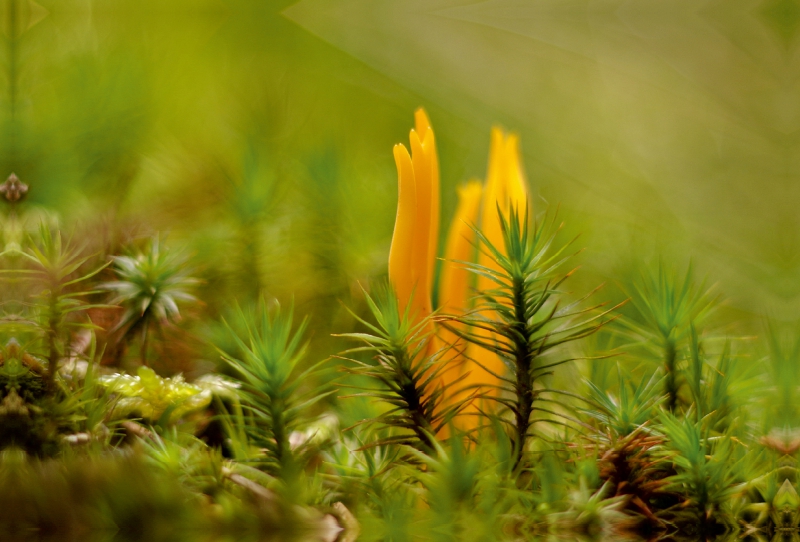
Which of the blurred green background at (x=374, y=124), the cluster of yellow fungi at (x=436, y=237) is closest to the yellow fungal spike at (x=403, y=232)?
the cluster of yellow fungi at (x=436, y=237)

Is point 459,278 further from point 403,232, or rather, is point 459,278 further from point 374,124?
point 374,124

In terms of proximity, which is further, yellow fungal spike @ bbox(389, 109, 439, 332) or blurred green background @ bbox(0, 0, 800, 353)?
blurred green background @ bbox(0, 0, 800, 353)

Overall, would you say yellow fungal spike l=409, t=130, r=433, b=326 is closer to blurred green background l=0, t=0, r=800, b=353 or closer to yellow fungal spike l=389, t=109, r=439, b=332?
yellow fungal spike l=389, t=109, r=439, b=332

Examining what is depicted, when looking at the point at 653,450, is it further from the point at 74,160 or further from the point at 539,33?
the point at 539,33

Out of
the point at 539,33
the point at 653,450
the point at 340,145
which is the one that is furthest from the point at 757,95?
the point at 653,450

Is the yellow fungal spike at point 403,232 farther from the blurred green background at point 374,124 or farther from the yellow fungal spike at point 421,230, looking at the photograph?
the blurred green background at point 374,124

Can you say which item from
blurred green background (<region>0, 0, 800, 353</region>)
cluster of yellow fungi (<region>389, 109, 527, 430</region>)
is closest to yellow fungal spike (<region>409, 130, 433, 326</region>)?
cluster of yellow fungi (<region>389, 109, 527, 430</region>)

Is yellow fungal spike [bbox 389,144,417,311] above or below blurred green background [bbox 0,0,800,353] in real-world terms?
below
